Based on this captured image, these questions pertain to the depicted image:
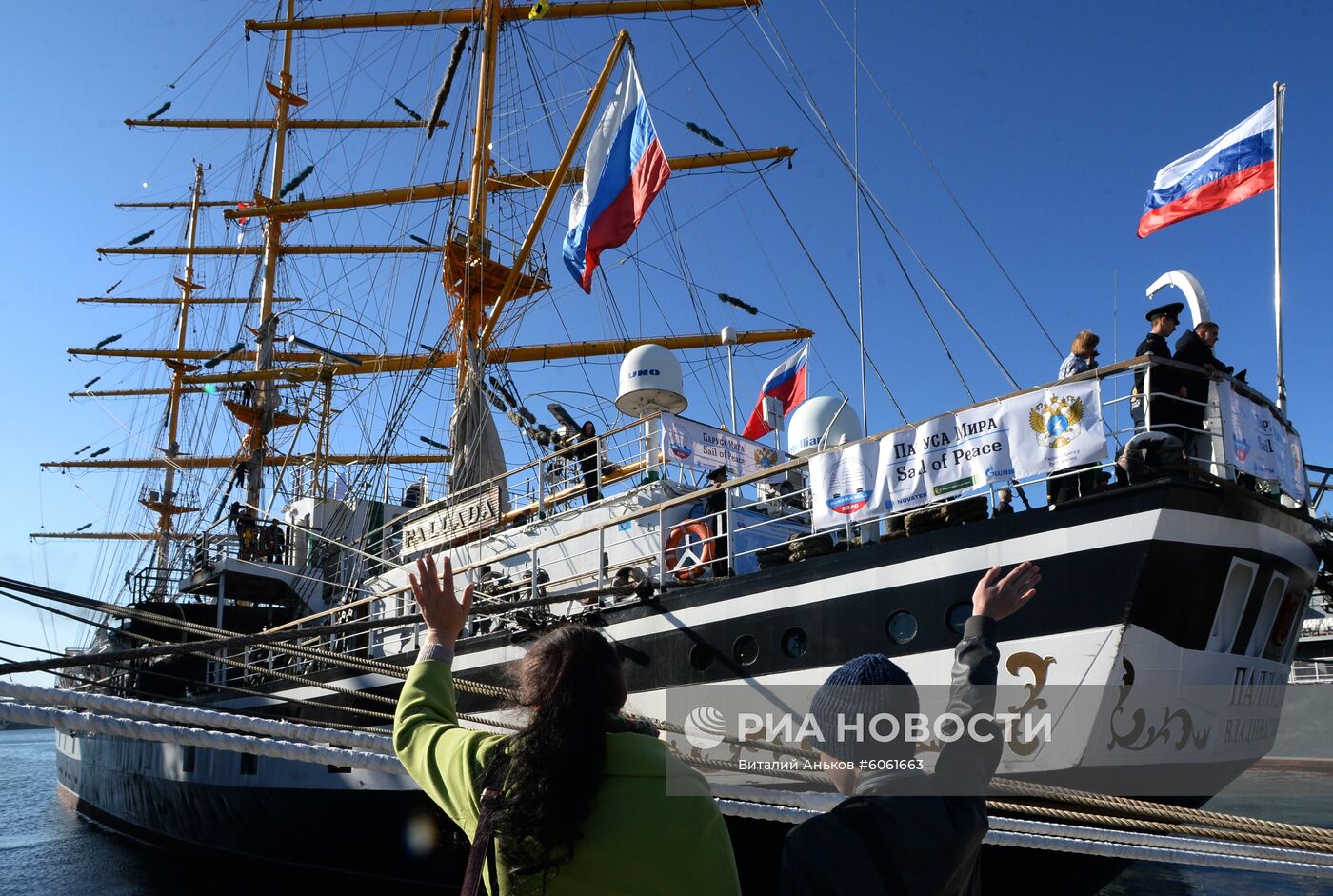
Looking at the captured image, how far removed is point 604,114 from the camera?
14.9 metres

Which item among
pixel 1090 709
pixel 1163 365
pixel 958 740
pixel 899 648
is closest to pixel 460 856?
pixel 899 648

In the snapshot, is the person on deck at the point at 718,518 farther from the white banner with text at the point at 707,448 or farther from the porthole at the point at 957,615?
the porthole at the point at 957,615

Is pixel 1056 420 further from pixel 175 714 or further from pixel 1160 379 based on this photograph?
pixel 175 714

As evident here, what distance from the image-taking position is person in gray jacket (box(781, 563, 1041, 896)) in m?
2.14

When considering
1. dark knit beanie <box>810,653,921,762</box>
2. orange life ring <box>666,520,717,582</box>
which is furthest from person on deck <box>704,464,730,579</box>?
dark knit beanie <box>810,653,921,762</box>

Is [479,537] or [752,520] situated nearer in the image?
[752,520]

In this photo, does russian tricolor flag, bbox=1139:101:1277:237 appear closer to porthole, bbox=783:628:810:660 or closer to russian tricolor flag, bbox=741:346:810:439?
porthole, bbox=783:628:810:660

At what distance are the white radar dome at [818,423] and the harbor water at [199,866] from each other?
747cm

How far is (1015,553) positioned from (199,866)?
1546 cm

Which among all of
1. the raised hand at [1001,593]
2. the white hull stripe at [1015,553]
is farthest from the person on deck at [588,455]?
the raised hand at [1001,593]

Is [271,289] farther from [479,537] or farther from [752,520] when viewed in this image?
[752,520]

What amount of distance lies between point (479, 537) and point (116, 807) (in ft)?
44.3

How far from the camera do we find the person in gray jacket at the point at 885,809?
2.14 meters

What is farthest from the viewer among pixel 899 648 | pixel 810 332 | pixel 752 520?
pixel 810 332
